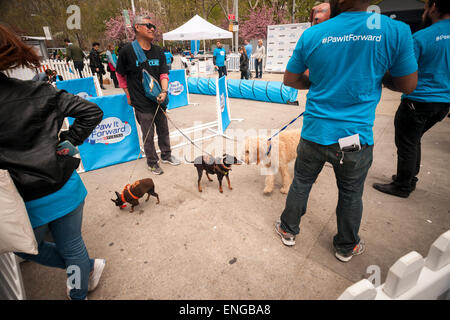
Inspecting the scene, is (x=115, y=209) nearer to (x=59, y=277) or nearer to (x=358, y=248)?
(x=59, y=277)

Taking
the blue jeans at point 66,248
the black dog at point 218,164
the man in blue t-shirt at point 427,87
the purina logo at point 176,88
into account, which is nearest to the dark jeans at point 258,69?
the purina logo at point 176,88

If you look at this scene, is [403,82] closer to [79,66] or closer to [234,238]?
[234,238]

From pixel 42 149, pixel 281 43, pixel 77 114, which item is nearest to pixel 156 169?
pixel 77 114

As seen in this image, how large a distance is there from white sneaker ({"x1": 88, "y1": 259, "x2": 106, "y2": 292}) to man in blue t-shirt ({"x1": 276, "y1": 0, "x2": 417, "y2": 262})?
189 cm

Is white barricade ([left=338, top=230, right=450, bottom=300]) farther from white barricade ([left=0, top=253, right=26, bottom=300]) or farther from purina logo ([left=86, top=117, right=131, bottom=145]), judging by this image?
purina logo ([left=86, top=117, right=131, bottom=145])

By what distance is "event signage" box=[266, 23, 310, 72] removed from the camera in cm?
1437

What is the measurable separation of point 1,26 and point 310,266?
2.72 metres

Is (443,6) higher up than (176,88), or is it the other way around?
(443,6)

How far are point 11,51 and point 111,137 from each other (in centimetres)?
305

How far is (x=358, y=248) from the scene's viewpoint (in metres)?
2.17

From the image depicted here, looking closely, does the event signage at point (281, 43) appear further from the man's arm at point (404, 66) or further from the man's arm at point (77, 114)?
the man's arm at point (77, 114)

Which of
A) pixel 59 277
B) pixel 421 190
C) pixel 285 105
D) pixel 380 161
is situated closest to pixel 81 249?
pixel 59 277

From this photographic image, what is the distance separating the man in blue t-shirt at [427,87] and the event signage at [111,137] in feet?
13.6

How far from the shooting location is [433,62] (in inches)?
92.0
